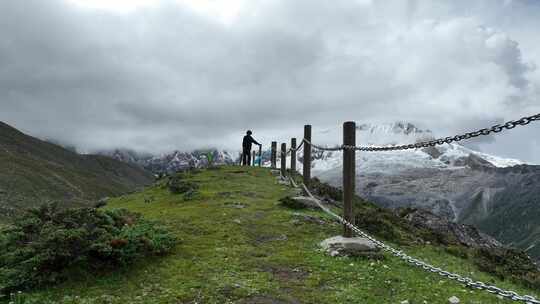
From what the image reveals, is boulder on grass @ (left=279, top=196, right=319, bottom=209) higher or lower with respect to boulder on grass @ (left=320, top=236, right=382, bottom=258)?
higher

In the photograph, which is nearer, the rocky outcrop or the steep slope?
the rocky outcrop

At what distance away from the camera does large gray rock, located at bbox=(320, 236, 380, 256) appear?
9.76m

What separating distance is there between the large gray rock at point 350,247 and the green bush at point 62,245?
3.55 meters

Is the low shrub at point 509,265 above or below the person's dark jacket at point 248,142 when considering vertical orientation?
below

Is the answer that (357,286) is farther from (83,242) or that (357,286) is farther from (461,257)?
(461,257)

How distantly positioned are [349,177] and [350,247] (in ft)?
5.30

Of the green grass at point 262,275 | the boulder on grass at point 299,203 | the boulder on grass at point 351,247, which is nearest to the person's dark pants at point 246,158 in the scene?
the boulder on grass at point 299,203

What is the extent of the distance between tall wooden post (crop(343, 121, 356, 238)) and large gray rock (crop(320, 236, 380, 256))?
381 mm

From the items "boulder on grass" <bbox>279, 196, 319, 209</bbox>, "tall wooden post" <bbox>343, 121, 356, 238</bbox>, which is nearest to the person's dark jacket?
"boulder on grass" <bbox>279, 196, 319, 209</bbox>

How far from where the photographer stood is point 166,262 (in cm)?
888

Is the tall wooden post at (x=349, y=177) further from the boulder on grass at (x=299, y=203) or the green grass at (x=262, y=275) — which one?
the boulder on grass at (x=299, y=203)

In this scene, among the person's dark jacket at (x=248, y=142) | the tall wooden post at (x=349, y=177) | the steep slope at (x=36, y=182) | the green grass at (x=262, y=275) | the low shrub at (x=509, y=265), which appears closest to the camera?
the green grass at (x=262, y=275)

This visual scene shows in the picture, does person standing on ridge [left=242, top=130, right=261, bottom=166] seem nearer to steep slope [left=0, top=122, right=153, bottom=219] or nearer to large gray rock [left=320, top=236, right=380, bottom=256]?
steep slope [left=0, top=122, right=153, bottom=219]

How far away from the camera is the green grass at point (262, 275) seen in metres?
7.30
